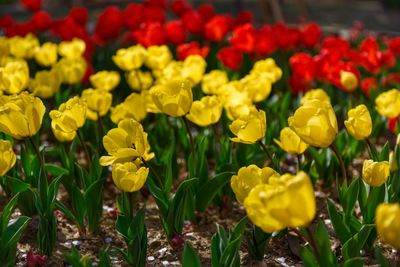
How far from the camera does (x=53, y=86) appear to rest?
3.11 meters

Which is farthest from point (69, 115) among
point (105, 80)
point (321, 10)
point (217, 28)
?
point (321, 10)

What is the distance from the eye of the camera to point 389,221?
5.10 ft

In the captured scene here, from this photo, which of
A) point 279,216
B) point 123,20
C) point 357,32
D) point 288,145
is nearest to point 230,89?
point 288,145

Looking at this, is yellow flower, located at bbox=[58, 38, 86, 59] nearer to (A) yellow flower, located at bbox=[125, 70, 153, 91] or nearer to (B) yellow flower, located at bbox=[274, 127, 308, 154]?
(A) yellow flower, located at bbox=[125, 70, 153, 91]

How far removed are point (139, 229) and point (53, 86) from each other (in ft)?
3.98

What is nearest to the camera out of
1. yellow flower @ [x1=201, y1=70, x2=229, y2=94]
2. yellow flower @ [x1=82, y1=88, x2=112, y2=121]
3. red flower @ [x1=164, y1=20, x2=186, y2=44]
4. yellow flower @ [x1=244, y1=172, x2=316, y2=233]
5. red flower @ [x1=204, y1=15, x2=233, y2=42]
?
yellow flower @ [x1=244, y1=172, x2=316, y2=233]

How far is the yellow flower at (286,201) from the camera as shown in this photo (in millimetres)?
1503

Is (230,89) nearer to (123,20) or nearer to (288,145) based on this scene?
(288,145)

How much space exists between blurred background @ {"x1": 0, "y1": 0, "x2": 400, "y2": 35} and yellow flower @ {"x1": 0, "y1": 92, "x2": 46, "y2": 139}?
635 cm

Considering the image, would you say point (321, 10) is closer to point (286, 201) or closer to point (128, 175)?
point (128, 175)

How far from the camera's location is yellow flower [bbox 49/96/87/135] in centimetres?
232

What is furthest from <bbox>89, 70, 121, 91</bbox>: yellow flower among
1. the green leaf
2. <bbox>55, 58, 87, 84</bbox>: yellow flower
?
the green leaf

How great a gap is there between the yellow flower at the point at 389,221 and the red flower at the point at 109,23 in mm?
3276

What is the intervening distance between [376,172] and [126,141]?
78 centimetres
